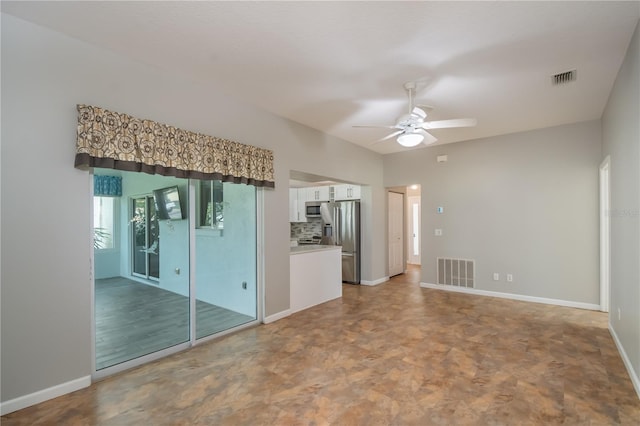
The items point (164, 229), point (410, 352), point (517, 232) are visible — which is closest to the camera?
point (410, 352)

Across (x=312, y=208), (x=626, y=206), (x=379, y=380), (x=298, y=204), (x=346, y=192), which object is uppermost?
(x=346, y=192)

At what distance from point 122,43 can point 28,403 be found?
2.95m

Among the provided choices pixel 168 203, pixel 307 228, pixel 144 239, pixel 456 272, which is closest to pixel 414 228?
pixel 307 228

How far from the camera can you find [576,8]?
221 centimetres

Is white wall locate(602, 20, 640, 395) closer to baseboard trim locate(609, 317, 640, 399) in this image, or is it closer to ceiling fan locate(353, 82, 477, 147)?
baseboard trim locate(609, 317, 640, 399)

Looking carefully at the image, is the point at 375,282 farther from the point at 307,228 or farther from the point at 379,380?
the point at 379,380

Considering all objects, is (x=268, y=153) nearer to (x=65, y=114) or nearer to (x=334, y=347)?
(x=65, y=114)

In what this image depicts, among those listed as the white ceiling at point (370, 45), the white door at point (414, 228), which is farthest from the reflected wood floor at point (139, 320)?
the white door at point (414, 228)

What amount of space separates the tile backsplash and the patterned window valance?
4.30m

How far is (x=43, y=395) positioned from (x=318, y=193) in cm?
613

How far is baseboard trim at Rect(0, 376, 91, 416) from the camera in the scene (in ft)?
7.30

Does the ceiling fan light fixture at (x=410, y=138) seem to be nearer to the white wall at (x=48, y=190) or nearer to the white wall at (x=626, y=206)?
the white wall at (x=626, y=206)

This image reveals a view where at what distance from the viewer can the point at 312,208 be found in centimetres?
779

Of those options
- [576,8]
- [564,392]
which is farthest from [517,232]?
[576,8]
